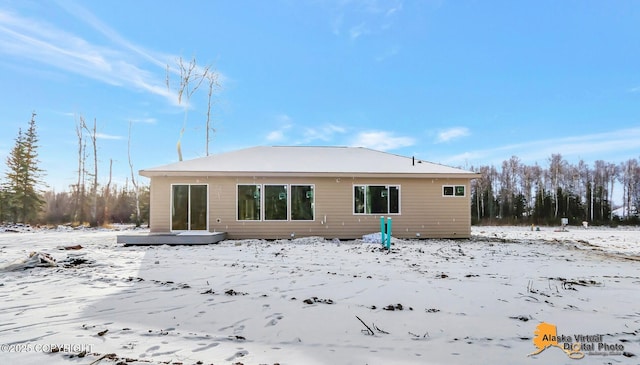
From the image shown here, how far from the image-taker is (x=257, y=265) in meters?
6.16

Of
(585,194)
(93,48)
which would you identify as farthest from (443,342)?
(585,194)

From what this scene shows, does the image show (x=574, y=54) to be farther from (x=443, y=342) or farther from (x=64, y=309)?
(x=64, y=309)

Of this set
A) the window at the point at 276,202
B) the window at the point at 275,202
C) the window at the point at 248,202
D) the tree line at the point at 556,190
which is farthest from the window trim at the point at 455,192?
the tree line at the point at 556,190

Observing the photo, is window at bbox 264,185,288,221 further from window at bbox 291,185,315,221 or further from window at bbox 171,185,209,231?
window at bbox 171,185,209,231

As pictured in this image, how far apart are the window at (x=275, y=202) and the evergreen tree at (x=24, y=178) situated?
21155mm

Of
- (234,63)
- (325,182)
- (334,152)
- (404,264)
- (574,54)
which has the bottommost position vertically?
(404,264)

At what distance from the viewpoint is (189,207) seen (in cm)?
1072

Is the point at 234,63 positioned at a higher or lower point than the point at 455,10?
higher

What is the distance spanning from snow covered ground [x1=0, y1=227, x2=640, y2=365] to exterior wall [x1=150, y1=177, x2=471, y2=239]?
4446 mm

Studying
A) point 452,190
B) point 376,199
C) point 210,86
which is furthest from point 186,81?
point 452,190

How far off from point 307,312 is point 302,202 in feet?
25.5

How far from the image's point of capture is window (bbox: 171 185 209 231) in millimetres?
10648

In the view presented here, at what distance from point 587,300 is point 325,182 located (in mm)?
7928

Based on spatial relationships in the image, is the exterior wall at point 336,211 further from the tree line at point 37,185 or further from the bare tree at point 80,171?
the bare tree at point 80,171
